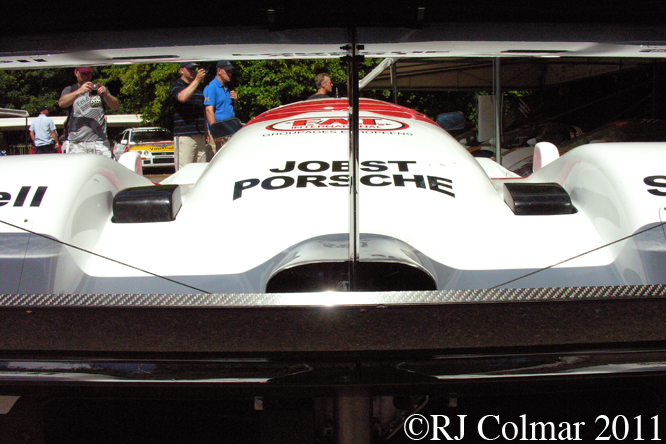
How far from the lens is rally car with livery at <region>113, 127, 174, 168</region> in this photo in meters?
15.2

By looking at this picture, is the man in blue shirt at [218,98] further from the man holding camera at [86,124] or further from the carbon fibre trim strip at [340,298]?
the carbon fibre trim strip at [340,298]

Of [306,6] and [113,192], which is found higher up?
[306,6]

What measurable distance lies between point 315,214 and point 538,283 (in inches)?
25.2

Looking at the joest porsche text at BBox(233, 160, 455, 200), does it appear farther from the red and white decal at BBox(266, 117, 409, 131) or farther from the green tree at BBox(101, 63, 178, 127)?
the green tree at BBox(101, 63, 178, 127)

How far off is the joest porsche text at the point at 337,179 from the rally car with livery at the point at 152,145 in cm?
1347

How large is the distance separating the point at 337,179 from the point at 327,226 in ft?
0.95

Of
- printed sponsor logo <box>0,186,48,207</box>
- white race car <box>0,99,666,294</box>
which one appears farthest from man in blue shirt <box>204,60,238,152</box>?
printed sponsor logo <box>0,186,48,207</box>

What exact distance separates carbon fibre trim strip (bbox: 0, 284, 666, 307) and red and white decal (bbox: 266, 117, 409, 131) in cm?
138

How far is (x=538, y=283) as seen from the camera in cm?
132

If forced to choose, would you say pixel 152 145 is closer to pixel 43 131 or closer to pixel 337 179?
pixel 43 131

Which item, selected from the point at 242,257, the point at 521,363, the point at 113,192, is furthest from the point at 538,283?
the point at 113,192

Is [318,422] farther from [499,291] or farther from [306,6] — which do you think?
[306,6]

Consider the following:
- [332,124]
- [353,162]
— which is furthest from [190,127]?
[353,162]

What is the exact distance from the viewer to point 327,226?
1.56m
